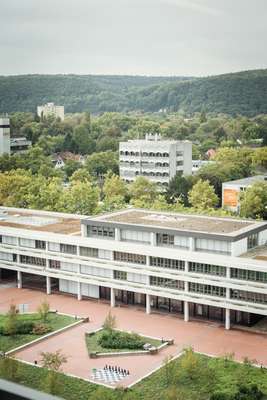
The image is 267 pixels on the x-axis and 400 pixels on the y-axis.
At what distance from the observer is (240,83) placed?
32.8 m

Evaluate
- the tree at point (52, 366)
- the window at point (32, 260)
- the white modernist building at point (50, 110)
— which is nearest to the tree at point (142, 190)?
the window at point (32, 260)

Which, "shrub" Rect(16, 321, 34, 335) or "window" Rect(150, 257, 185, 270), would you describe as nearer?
"shrub" Rect(16, 321, 34, 335)

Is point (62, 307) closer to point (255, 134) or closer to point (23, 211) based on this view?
point (23, 211)

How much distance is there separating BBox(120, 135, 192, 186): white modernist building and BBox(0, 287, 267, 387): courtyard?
12015 millimetres

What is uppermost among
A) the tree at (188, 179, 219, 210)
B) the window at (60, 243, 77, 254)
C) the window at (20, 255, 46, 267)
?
the tree at (188, 179, 219, 210)

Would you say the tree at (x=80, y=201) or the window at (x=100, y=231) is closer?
the window at (x=100, y=231)

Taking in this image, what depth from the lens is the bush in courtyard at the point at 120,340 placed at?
7926 millimetres

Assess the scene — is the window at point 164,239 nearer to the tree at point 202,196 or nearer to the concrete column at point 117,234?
the concrete column at point 117,234

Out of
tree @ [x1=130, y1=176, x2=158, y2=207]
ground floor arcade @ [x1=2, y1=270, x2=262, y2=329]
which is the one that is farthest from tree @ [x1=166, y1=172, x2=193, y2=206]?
ground floor arcade @ [x1=2, y1=270, x2=262, y2=329]

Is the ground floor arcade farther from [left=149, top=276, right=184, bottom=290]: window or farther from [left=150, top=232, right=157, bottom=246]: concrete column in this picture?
[left=150, top=232, right=157, bottom=246]: concrete column

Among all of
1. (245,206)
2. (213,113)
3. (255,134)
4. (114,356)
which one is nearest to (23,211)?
(245,206)

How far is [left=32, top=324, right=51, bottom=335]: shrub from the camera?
28.2 ft

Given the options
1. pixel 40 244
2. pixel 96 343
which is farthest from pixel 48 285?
pixel 96 343

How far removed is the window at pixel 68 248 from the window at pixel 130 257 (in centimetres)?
96
